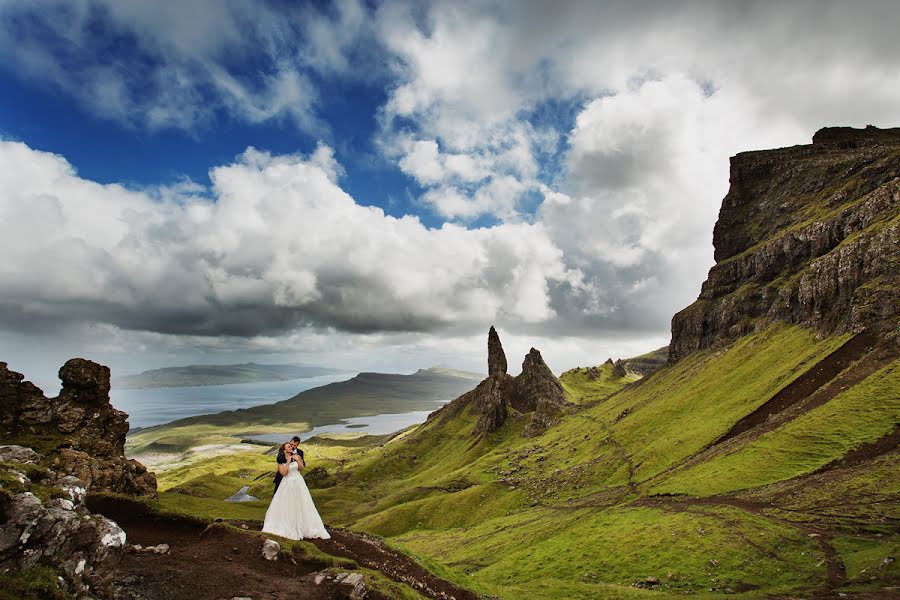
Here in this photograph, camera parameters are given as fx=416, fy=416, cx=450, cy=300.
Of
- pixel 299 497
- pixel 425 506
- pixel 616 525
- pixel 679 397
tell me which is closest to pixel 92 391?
pixel 299 497

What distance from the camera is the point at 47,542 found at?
44.7ft

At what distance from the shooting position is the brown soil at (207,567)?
18.4m

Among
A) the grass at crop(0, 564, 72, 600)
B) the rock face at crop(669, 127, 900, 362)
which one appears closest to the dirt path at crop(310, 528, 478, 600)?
the grass at crop(0, 564, 72, 600)

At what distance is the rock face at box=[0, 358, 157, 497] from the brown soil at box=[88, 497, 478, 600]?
2203 centimetres

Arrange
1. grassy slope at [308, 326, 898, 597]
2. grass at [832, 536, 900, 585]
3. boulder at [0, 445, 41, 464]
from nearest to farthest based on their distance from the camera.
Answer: boulder at [0, 445, 41, 464], grass at [832, 536, 900, 585], grassy slope at [308, 326, 898, 597]

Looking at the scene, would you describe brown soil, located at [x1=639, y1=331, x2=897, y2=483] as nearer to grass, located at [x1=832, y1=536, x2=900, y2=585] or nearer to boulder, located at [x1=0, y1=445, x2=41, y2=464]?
grass, located at [x1=832, y1=536, x2=900, y2=585]

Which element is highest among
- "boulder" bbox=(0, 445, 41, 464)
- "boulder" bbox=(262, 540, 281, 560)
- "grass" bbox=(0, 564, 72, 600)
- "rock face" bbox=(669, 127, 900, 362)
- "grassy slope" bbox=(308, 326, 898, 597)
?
"rock face" bbox=(669, 127, 900, 362)

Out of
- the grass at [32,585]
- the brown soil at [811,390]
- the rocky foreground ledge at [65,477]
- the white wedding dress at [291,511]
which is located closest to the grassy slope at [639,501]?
the brown soil at [811,390]

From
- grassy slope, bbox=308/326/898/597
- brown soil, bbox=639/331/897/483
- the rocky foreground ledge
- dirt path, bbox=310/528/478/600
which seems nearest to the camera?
the rocky foreground ledge

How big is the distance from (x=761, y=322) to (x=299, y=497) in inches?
7315

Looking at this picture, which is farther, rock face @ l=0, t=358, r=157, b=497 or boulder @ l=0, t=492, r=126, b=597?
rock face @ l=0, t=358, r=157, b=497

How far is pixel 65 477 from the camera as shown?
691 inches

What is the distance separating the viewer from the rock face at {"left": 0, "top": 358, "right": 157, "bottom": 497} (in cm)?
4552

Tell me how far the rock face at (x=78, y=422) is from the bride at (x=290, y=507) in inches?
923
